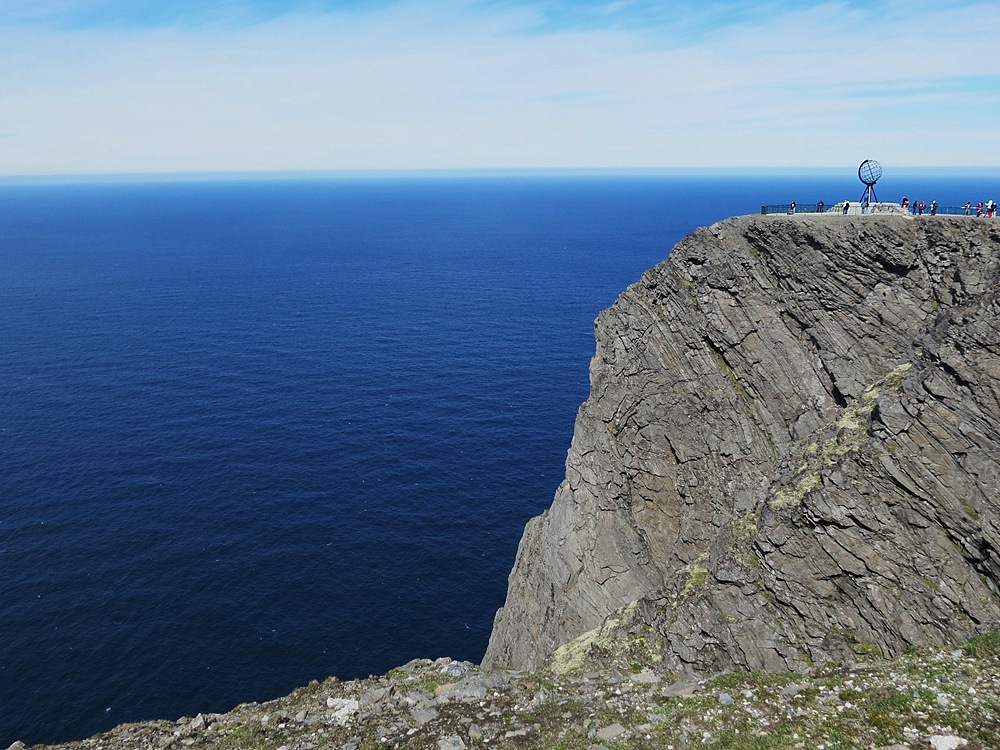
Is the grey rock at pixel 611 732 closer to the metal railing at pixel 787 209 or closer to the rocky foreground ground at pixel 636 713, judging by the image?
the rocky foreground ground at pixel 636 713

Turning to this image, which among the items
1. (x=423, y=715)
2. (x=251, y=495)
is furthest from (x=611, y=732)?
(x=251, y=495)

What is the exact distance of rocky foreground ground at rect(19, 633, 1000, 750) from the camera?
20094 mm

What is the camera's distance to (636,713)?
23453 millimetres

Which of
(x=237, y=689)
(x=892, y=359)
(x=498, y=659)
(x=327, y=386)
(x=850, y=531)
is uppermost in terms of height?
(x=892, y=359)

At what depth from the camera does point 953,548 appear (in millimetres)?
25469

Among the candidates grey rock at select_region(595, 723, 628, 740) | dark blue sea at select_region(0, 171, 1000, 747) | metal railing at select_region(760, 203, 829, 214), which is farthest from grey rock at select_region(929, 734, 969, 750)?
dark blue sea at select_region(0, 171, 1000, 747)

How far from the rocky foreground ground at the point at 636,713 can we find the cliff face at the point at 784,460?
3021mm

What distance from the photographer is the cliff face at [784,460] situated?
2597 cm

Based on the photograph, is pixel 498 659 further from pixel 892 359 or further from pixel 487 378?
pixel 487 378

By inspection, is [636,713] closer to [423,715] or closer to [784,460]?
[423,715]

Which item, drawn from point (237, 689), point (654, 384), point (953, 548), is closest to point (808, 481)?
point (953, 548)

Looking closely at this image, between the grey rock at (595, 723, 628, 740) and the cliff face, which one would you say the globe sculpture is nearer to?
the cliff face

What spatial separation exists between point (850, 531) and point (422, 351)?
343 feet

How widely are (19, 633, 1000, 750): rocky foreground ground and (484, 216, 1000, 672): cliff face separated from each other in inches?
119
